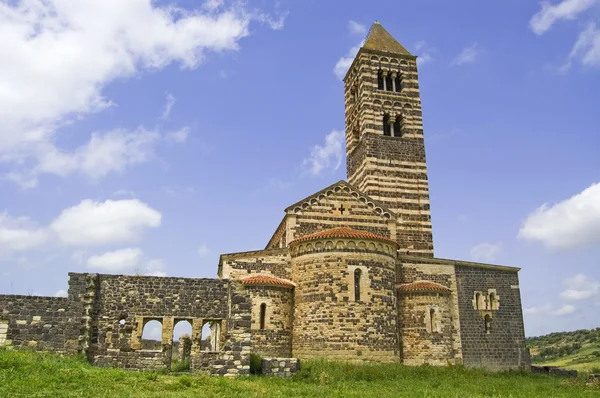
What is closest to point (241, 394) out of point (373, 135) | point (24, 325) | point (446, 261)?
point (24, 325)

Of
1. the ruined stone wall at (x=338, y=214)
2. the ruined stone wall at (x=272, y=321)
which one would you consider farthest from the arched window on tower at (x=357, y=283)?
the ruined stone wall at (x=338, y=214)

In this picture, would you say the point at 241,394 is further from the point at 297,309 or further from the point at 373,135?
the point at 373,135

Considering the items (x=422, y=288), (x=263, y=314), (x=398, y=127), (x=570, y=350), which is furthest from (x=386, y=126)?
(x=570, y=350)

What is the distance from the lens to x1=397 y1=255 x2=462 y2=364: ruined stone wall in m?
23.3

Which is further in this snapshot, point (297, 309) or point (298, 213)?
point (298, 213)

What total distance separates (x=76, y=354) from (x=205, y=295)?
4.82 meters

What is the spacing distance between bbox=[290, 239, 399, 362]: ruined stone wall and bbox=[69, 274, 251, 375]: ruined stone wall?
4.29m

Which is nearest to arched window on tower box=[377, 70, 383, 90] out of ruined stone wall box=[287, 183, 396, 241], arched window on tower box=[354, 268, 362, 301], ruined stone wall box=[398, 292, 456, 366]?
ruined stone wall box=[287, 183, 396, 241]

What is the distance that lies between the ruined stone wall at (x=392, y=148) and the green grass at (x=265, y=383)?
12.5m

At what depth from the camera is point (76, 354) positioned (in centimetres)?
1759

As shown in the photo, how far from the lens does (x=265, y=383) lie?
1559cm

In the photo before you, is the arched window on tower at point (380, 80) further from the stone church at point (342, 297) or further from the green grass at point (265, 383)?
the green grass at point (265, 383)

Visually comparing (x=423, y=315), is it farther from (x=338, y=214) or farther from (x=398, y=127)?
(x=398, y=127)

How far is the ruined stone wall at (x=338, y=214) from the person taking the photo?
86.7 ft
